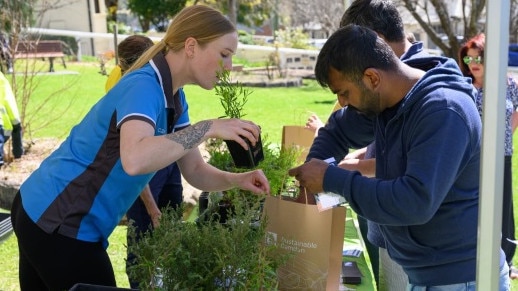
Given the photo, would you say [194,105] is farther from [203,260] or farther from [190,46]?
[203,260]

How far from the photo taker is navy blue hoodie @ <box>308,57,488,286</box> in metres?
1.54

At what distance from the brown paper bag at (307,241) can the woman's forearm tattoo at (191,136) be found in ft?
1.02

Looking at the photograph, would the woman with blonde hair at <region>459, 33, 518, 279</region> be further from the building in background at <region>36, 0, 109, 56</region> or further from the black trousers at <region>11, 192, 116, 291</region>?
the building in background at <region>36, 0, 109, 56</region>

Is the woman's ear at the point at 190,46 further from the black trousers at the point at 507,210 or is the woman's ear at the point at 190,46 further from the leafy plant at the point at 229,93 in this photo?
the black trousers at the point at 507,210

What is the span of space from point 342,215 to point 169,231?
0.50 m

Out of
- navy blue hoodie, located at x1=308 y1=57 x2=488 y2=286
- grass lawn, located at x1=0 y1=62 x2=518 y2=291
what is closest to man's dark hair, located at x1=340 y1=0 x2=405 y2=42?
navy blue hoodie, located at x1=308 y1=57 x2=488 y2=286

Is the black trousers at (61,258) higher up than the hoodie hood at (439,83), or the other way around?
the hoodie hood at (439,83)

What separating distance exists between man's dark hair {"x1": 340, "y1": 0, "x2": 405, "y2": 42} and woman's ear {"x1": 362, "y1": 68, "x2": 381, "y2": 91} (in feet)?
2.70

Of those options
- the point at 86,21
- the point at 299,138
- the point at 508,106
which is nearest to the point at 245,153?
the point at 299,138

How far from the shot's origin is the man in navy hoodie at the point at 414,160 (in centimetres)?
154

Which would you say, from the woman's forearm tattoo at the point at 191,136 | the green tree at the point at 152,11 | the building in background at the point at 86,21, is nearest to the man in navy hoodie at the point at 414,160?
the woman's forearm tattoo at the point at 191,136

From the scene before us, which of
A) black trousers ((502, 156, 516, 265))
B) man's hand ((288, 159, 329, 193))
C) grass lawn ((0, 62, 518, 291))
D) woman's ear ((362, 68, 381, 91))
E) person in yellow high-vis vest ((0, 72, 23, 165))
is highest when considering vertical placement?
woman's ear ((362, 68, 381, 91))

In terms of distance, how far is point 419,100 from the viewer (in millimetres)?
1634

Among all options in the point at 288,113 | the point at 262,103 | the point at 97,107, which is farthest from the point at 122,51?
the point at 262,103
